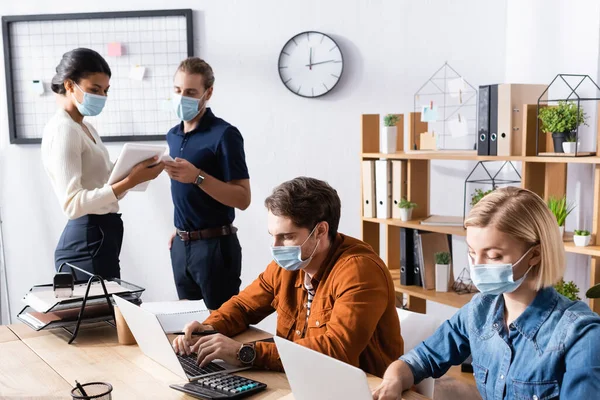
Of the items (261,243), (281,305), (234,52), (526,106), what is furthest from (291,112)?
(281,305)

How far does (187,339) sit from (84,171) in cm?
99

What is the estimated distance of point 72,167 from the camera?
2379 millimetres

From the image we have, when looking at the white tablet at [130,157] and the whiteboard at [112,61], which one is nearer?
the white tablet at [130,157]

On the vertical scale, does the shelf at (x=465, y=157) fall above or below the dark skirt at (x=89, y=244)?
above

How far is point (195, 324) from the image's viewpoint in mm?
1825

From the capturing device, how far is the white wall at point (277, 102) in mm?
3645

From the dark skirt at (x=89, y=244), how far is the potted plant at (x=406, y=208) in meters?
1.30

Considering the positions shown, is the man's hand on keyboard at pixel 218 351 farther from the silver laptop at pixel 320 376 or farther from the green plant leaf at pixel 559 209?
the green plant leaf at pixel 559 209

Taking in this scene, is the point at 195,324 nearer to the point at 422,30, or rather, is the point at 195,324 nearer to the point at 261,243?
the point at 261,243

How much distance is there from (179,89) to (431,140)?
1.26m

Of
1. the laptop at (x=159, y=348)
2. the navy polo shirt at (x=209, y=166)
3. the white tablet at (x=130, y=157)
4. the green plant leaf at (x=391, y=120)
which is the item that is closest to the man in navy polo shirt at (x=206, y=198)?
the navy polo shirt at (x=209, y=166)

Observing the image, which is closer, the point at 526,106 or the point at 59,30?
the point at 526,106

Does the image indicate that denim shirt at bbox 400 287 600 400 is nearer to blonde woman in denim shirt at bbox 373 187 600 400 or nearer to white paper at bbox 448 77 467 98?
blonde woman in denim shirt at bbox 373 187 600 400

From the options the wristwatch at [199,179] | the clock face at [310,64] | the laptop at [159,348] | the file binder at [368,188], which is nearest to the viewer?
the laptop at [159,348]
